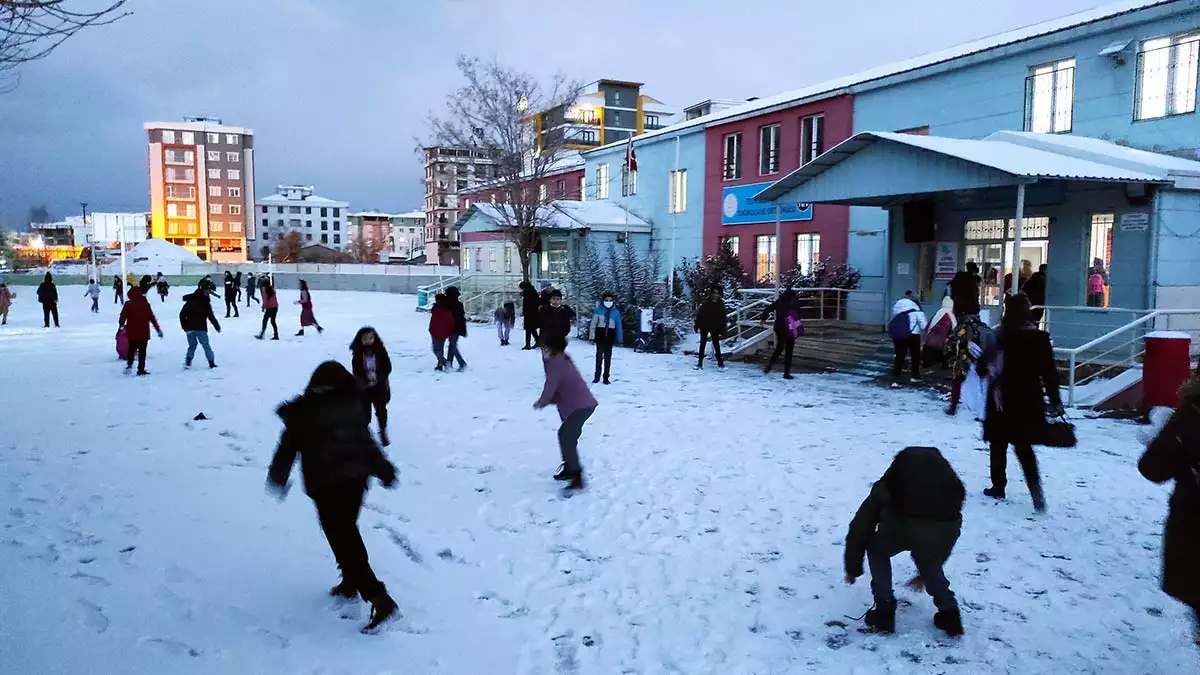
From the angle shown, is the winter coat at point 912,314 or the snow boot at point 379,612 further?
the winter coat at point 912,314

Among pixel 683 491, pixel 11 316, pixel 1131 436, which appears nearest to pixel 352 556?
pixel 683 491

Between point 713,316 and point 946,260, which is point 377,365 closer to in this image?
point 713,316

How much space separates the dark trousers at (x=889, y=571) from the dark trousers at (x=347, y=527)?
292 cm

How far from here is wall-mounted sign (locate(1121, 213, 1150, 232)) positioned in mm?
13766

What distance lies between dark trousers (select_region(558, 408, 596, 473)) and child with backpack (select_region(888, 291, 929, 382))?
314 inches

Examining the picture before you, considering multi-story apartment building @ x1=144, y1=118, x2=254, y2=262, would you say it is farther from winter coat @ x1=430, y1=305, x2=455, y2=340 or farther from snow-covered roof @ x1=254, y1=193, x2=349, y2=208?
winter coat @ x1=430, y1=305, x2=455, y2=340

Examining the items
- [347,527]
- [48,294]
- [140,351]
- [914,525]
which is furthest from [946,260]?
[48,294]

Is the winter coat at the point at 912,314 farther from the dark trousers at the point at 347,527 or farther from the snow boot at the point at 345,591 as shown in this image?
the dark trousers at the point at 347,527

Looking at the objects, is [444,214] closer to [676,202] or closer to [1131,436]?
[676,202]

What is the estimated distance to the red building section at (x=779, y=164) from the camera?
22.9 meters

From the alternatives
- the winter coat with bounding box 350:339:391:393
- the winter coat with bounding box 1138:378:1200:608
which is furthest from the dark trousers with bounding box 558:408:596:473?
the winter coat with bounding box 1138:378:1200:608

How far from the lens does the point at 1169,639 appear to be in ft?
14.9

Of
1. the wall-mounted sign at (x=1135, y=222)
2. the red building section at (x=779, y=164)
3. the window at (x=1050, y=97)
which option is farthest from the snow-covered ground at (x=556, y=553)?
the red building section at (x=779, y=164)

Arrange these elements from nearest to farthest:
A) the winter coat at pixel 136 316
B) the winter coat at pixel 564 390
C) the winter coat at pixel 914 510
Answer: the winter coat at pixel 914 510, the winter coat at pixel 564 390, the winter coat at pixel 136 316
